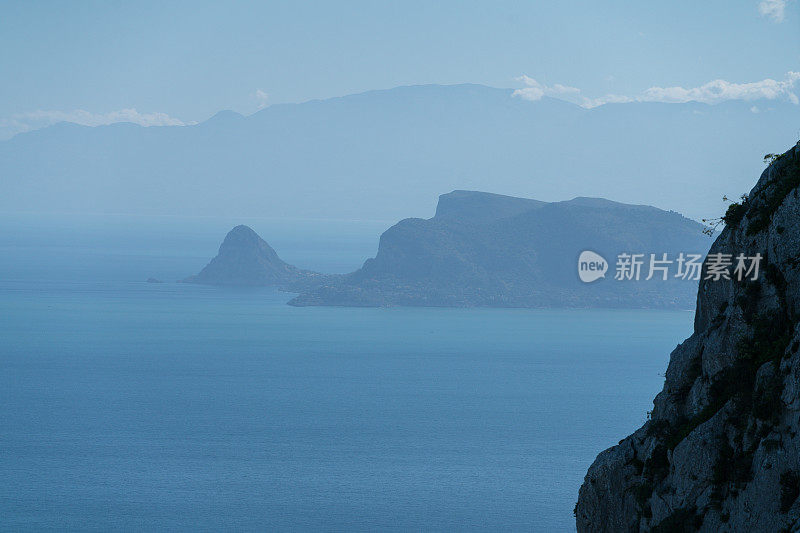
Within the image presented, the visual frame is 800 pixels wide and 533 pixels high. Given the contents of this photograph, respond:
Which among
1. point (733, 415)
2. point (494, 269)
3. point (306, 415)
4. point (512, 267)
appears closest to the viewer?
point (733, 415)

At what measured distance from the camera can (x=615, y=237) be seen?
196 m

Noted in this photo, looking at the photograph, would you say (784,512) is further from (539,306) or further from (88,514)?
(539,306)

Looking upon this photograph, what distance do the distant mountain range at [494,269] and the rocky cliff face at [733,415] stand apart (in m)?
148

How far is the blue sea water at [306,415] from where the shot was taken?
5038 cm

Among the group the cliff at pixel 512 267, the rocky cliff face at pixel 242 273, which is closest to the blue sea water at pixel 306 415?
the cliff at pixel 512 267

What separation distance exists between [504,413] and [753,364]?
65.0 metres

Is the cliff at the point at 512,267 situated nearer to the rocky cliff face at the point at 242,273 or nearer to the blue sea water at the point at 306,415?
the rocky cliff face at the point at 242,273

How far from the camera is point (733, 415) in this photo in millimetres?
13414

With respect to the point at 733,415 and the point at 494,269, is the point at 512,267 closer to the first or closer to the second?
the point at 494,269

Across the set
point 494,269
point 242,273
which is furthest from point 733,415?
point 242,273

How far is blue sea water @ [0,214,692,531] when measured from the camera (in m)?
50.4

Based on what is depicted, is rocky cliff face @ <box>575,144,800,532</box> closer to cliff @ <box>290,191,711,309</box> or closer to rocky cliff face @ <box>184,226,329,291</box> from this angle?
cliff @ <box>290,191,711,309</box>

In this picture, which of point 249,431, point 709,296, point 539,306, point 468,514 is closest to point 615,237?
point 539,306

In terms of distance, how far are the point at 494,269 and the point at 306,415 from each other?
365 feet
